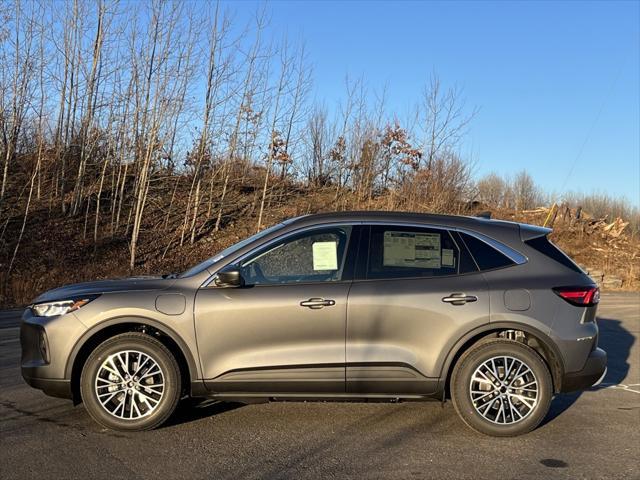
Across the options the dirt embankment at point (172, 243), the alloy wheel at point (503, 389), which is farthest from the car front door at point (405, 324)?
the dirt embankment at point (172, 243)

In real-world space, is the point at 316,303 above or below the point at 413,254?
below

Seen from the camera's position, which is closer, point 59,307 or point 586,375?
point 59,307

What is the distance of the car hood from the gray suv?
0.02 meters

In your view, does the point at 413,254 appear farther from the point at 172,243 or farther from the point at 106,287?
the point at 172,243

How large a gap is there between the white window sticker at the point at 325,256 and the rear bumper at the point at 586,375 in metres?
2.20

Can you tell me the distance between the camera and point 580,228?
25484 millimetres

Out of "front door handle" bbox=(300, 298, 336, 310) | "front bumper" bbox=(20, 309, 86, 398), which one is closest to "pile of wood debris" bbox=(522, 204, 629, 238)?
"front door handle" bbox=(300, 298, 336, 310)

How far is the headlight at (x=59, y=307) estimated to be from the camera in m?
4.73

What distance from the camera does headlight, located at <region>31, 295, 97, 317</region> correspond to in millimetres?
4730

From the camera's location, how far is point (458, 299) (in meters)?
4.81

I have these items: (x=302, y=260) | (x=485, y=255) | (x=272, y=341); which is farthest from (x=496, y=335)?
(x=272, y=341)

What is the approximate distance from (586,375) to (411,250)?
1827mm

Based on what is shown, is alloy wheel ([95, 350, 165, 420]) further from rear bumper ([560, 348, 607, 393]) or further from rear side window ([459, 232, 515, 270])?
rear bumper ([560, 348, 607, 393])

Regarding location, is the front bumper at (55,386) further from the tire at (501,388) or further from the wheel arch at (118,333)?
the tire at (501,388)
